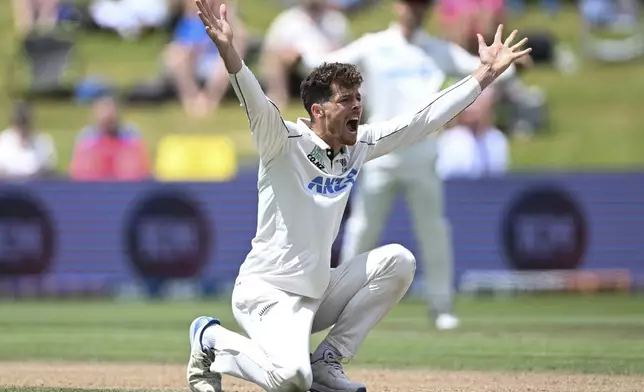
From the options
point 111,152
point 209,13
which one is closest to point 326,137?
point 209,13

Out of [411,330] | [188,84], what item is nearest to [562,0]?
[188,84]

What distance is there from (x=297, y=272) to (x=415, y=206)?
4.57 m

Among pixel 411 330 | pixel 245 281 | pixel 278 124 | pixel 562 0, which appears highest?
pixel 562 0

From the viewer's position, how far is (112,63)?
20.3m

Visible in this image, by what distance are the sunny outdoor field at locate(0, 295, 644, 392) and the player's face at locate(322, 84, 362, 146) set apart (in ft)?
4.85

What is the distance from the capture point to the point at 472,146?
15.4m

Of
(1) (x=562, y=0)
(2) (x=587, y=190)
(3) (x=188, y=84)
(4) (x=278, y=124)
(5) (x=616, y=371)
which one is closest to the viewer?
(4) (x=278, y=124)

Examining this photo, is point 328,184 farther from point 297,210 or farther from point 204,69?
point 204,69

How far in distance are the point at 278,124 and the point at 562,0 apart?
52.5 feet

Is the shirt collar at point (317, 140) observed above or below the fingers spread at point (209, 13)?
below

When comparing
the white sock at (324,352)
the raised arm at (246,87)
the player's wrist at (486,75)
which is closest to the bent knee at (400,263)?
the white sock at (324,352)

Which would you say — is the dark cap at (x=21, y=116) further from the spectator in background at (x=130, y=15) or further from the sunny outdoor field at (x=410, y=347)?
the spectator in background at (x=130, y=15)

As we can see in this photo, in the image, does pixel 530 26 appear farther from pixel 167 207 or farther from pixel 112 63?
pixel 167 207

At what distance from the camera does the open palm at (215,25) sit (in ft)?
20.0
